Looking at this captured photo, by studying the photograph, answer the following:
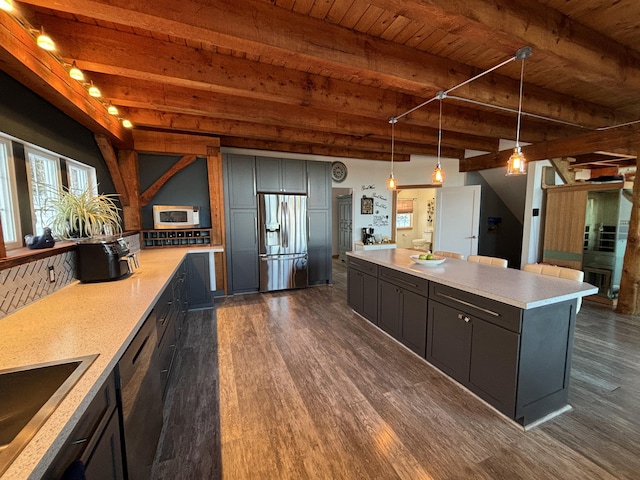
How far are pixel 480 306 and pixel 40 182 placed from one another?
361 centimetres

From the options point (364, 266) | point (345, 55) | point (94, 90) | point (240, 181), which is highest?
point (345, 55)

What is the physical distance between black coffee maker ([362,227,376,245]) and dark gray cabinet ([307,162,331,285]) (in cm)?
170

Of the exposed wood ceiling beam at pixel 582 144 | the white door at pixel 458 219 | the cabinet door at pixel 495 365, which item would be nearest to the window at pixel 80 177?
the cabinet door at pixel 495 365

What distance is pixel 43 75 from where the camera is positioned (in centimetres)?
185

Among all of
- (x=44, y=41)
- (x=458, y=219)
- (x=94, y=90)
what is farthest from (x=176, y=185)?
(x=458, y=219)

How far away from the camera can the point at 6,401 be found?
894 millimetres

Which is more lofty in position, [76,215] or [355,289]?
[76,215]

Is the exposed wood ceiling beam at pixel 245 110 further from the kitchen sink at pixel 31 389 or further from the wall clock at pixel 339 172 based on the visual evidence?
the kitchen sink at pixel 31 389

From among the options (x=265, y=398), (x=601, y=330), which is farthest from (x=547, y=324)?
(x=601, y=330)

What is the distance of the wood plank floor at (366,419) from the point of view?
4.98 ft

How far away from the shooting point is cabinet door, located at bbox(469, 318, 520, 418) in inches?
68.8

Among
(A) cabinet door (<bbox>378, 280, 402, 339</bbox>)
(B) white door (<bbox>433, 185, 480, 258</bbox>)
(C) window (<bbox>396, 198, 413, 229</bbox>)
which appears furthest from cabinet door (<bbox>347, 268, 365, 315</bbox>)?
(C) window (<bbox>396, 198, 413, 229</bbox>)

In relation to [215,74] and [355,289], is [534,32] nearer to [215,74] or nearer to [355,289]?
[215,74]

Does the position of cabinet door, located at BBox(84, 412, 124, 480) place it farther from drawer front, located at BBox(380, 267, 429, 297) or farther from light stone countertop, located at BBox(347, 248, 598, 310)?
drawer front, located at BBox(380, 267, 429, 297)
